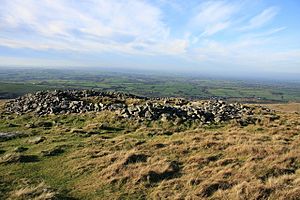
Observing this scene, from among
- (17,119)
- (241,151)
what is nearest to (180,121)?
(241,151)

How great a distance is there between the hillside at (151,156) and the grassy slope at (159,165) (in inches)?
1.8

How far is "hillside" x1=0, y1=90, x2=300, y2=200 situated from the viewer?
1210 centimetres

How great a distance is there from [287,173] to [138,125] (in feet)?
47.5

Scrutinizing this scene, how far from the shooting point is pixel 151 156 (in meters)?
16.8

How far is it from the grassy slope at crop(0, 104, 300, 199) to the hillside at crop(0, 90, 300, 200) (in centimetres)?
4

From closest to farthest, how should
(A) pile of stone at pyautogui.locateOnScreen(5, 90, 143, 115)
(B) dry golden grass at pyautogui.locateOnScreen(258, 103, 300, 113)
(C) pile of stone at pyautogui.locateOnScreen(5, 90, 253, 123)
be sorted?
1. (C) pile of stone at pyautogui.locateOnScreen(5, 90, 253, 123)
2. (A) pile of stone at pyautogui.locateOnScreen(5, 90, 143, 115)
3. (B) dry golden grass at pyautogui.locateOnScreen(258, 103, 300, 113)

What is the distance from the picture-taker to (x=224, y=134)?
22.5 meters

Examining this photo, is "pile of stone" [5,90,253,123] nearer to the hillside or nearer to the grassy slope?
the hillside

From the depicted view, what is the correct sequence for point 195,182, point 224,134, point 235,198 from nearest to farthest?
point 235,198 < point 195,182 < point 224,134

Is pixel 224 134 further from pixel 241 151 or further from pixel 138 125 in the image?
pixel 138 125

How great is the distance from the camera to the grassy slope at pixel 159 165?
1198cm

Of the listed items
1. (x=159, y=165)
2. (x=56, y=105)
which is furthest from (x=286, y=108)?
(x=159, y=165)

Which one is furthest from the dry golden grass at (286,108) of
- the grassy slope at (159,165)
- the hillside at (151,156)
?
the grassy slope at (159,165)

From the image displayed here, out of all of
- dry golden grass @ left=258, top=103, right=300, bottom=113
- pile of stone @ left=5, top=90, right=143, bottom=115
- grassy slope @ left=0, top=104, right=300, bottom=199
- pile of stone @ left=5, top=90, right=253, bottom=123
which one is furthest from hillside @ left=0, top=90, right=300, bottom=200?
dry golden grass @ left=258, top=103, right=300, bottom=113
